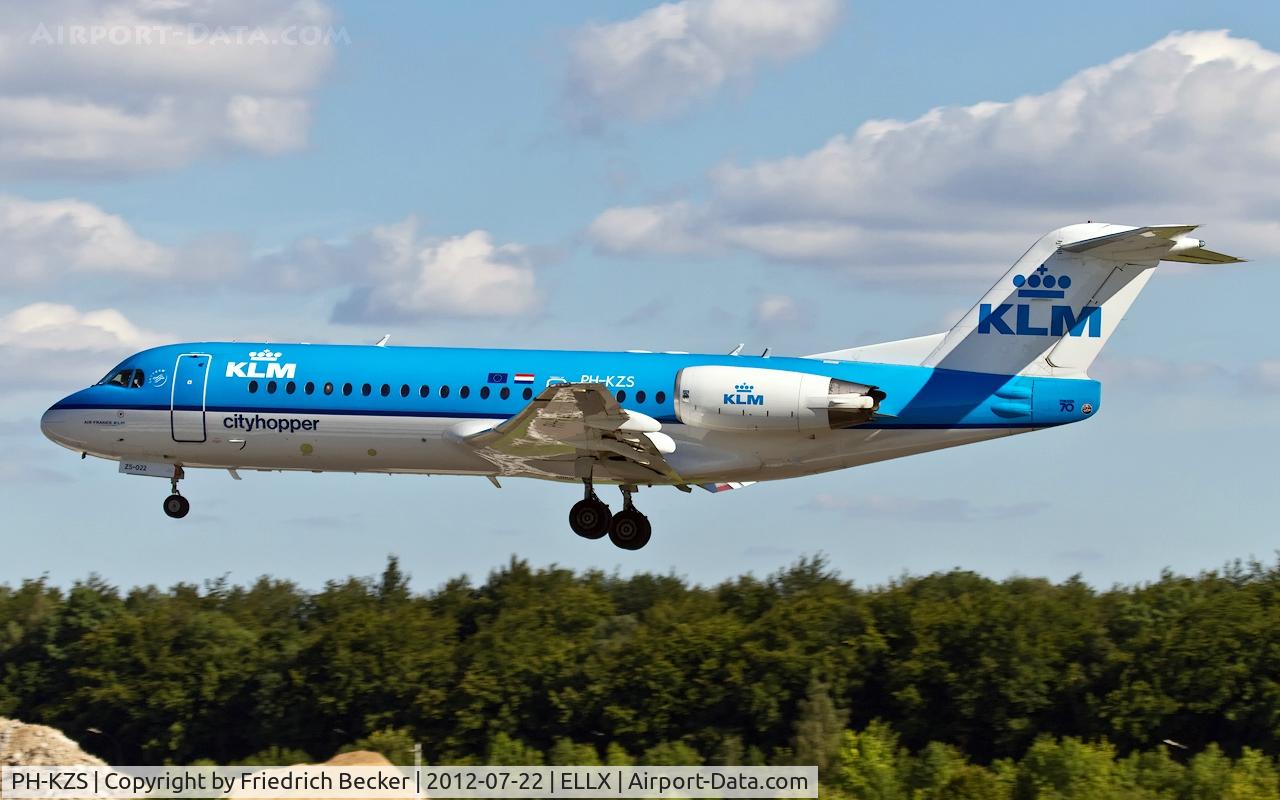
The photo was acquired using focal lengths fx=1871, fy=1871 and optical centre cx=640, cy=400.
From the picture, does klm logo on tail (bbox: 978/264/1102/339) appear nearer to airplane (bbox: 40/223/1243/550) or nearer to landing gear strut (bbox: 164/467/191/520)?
airplane (bbox: 40/223/1243/550)

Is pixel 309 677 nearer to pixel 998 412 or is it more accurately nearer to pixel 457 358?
pixel 457 358

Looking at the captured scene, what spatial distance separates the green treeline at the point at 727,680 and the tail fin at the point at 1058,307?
1548 centimetres

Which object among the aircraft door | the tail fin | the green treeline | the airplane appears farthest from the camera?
the green treeline

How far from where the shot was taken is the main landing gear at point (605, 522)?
36438mm

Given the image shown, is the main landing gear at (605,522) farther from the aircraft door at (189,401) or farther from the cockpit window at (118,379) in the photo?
the cockpit window at (118,379)

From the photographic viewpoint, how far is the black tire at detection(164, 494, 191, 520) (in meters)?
38.0

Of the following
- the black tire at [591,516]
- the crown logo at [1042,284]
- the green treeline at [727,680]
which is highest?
the crown logo at [1042,284]

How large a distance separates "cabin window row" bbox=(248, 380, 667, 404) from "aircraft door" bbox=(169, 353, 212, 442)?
41.6 inches

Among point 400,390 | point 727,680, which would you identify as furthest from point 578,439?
point 727,680

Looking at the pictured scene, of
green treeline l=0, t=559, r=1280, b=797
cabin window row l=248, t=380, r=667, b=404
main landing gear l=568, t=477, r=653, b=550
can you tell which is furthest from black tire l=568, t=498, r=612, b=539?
green treeline l=0, t=559, r=1280, b=797

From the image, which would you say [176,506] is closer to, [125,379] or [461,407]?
[125,379]

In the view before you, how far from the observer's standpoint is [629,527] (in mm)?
36531

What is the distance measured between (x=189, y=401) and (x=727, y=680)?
2477cm

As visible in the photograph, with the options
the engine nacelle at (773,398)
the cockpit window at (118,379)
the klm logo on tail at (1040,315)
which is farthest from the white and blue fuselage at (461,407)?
the klm logo on tail at (1040,315)
